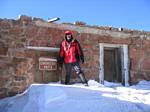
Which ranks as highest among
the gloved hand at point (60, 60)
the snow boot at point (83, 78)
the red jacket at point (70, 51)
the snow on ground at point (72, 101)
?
the red jacket at point (70, 51)

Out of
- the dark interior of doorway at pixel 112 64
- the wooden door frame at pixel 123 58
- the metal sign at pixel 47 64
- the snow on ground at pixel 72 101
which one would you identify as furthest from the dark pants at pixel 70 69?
the dark interior of doorway at pixel 112 64

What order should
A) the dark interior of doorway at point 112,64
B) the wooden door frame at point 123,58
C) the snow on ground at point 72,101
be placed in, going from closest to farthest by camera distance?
the snow on ground at point 72,101
the wooden door frame at point 123,58
the dark interior of doorway at point 112,64

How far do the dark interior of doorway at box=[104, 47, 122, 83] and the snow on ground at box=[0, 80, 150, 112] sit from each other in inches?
72.5

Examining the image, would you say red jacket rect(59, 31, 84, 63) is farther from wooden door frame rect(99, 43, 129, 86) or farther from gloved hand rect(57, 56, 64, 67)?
wooden door frame rect(99, 43, 129, 86)

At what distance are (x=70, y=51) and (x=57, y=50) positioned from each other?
451 millimetres

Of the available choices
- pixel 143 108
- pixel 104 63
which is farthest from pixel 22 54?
Answer: pixel 143 108

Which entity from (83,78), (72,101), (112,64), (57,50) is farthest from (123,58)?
(72,101)

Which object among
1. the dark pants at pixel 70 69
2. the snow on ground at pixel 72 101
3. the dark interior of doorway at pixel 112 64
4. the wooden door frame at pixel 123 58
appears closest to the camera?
the snow on ground at pixel 72 101

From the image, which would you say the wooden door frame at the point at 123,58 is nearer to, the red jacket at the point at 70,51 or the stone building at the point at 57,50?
the stone building at the point at 57,50

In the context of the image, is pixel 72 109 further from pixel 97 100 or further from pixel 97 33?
pixel 97 33

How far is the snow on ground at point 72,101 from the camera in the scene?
17.2 feet

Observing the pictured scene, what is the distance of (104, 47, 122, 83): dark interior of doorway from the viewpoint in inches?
326

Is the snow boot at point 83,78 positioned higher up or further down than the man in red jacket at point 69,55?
further down

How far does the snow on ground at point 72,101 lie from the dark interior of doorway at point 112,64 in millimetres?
1842
